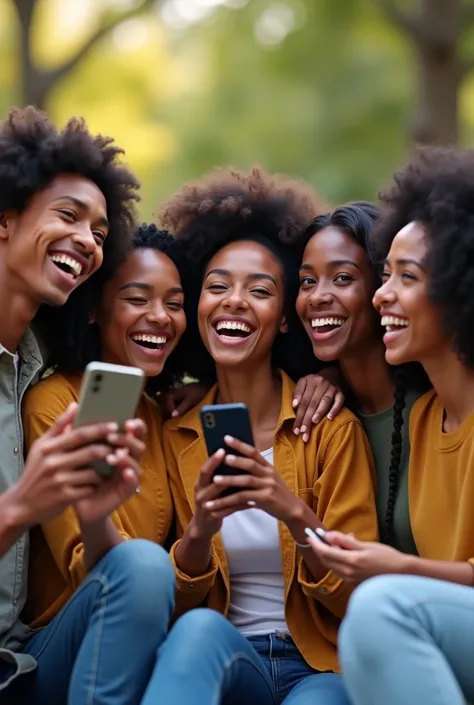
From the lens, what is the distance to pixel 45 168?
3.55 meters

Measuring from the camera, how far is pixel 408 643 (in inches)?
100

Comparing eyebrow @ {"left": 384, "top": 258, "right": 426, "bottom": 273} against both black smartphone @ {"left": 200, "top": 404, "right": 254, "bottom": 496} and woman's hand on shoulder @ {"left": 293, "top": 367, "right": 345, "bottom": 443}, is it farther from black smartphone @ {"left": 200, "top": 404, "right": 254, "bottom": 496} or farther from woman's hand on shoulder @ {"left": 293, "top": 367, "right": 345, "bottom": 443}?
black smartphone @ {"left": 200, "top": 404, "right": 254, "bottom": 496}

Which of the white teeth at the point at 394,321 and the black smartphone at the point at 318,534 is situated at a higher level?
the white teeth at the point at 394,321

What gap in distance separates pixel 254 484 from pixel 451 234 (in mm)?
1019

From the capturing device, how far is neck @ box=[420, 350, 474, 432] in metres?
3.35

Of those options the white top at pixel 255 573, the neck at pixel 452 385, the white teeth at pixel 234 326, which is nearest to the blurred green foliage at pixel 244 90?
the white teeth at pixel 234 326

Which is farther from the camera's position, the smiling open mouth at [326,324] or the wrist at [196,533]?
the smiling open mouth at [326,324]

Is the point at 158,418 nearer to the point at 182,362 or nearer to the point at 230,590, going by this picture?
the point at 182,362

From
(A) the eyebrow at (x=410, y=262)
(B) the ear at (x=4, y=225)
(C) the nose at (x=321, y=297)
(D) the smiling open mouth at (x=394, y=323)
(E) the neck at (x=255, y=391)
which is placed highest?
(B) the ear at (x=4, y=225)

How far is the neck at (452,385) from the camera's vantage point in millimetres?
3348

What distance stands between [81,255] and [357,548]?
4.50 feet

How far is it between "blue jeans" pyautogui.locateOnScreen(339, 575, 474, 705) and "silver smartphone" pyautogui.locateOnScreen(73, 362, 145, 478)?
776mm

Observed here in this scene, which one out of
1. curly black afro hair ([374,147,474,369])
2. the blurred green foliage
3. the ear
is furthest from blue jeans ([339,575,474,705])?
the blurred green foliage

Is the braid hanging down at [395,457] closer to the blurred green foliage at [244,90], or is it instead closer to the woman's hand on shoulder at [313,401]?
the woman's hand on shoulder at [313,401]
